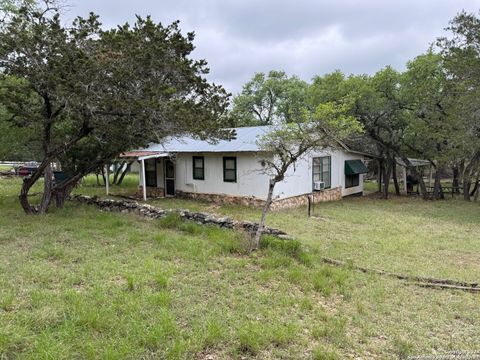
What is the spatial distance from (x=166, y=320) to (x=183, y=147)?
13097mm

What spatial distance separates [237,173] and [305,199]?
3283mm

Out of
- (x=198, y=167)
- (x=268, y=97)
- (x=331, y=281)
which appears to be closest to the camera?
(x=331, y=281)

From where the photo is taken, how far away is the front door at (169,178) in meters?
16.8

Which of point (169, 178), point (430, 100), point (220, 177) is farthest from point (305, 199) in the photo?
point (430, 100)

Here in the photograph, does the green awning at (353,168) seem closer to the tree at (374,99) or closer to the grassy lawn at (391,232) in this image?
the tree at (374,99)

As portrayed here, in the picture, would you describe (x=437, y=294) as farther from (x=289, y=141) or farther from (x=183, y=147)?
(x=183, y=147)

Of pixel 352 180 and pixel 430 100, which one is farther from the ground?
pixel 430 100

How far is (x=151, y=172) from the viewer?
17.7 metres

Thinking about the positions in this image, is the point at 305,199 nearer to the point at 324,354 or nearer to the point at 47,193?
the point at 47,193

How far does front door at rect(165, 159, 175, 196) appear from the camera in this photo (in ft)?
55.0

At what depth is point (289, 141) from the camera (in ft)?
24.0

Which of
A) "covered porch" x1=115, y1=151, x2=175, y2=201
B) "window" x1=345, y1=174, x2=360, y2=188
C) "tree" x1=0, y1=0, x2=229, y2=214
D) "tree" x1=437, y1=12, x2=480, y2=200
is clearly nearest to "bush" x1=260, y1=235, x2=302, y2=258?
"tree" x1=0, y1=0, x2=229, y2=214

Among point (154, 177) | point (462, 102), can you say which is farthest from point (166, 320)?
point (154, 177)

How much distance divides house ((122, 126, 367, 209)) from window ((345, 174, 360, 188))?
2.2 inches
